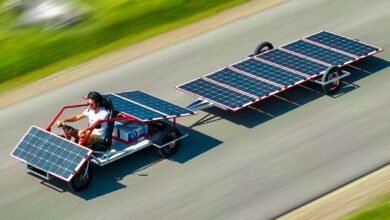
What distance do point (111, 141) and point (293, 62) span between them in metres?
6.60

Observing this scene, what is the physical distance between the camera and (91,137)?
25.6 metres

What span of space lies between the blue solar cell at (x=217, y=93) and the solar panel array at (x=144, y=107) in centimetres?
120

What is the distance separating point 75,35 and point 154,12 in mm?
2813

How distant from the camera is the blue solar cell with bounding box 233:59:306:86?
95.3ft

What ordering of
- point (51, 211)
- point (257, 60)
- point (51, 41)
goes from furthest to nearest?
1. point (51, 41)
2. point (257, 60)
3. point (51, 211)

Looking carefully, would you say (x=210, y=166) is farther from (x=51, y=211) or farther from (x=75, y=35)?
(x=75, y=35)

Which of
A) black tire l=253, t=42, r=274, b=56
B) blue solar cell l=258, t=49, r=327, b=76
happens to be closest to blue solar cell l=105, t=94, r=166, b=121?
blue solar cell l=258, t=49, r=327, b=76

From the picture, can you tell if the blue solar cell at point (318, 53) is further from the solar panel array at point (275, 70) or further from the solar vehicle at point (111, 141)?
the solar vehicle at point (111, 141)

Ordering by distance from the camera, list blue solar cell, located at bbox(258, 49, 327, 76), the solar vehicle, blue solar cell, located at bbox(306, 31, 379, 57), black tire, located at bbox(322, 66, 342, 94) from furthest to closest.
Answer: blue solar cell, located at bbox(306, 31, 379, 57)
blue solar cell, located at bbox(258, 49, 327, 76)
black tire, located at bbox(322, 66, 342, 94)
the solar vehicle

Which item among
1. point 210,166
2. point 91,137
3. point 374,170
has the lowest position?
point 374,170

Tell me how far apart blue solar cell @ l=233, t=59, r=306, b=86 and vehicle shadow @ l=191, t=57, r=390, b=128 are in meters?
0.71

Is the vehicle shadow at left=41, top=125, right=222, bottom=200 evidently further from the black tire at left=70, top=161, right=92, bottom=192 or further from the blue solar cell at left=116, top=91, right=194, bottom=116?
the blue solar cell at left=116, top=91, right=194, bottom=116

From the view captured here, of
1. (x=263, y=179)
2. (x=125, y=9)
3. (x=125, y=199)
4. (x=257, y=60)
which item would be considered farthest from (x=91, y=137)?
(x=125, y=9)

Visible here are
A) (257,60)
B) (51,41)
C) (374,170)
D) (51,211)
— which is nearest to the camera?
(51,211)
